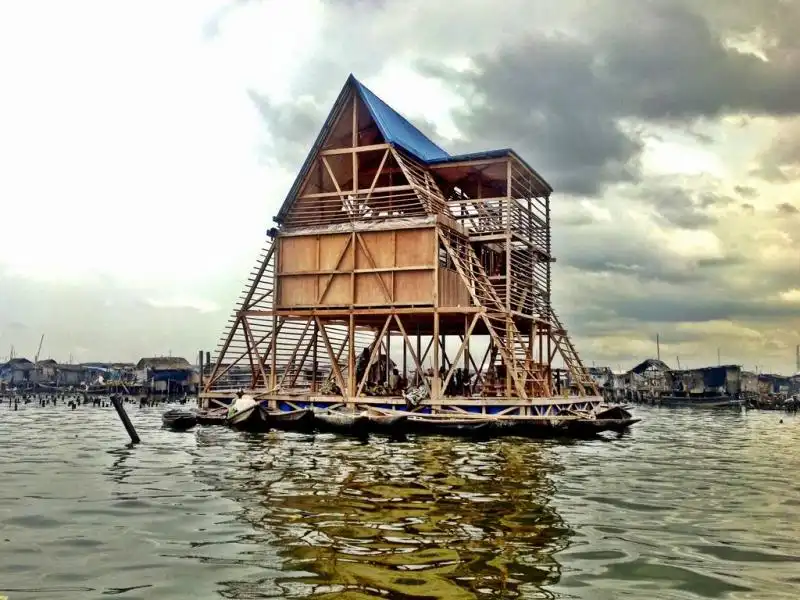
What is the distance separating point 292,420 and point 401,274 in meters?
7.39

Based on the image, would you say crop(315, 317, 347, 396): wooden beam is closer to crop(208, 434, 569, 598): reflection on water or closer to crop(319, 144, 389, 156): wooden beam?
crop(319, 144, 389, 156): wooden beam

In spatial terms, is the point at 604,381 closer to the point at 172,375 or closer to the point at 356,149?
the point at 172,375

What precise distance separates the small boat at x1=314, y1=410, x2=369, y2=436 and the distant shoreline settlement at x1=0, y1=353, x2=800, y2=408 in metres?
48.7

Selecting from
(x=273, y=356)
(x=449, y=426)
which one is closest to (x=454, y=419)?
(x=449, y=426)

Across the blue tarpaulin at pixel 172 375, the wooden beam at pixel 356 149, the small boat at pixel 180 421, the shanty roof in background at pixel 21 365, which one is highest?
the wooden beam at pixel 356 149

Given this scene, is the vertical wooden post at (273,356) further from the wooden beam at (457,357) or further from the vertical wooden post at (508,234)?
the vertical wooden post at (508,234)

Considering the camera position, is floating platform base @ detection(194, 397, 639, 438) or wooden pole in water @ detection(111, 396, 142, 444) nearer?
wooden pole in water @ detection(111, 396, 142, 444)

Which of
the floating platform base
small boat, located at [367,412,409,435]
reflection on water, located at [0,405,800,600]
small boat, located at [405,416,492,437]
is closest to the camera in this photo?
reflection on water, located at [0,405,800,600]

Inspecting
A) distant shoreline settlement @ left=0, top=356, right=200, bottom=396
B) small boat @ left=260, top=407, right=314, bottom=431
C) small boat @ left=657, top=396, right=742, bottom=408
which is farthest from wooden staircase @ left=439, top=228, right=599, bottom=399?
distant shoreline settlement @ left=0, top=356, right=200, bottom=396

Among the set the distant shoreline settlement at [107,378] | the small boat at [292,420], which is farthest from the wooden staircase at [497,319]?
the distant shoreline settlement at [107,378]

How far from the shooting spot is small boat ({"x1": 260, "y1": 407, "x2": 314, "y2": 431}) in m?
26.1

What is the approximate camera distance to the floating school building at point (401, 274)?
28.5 metres

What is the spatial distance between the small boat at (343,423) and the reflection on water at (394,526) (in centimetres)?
499

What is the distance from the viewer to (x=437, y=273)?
92.7 feet
